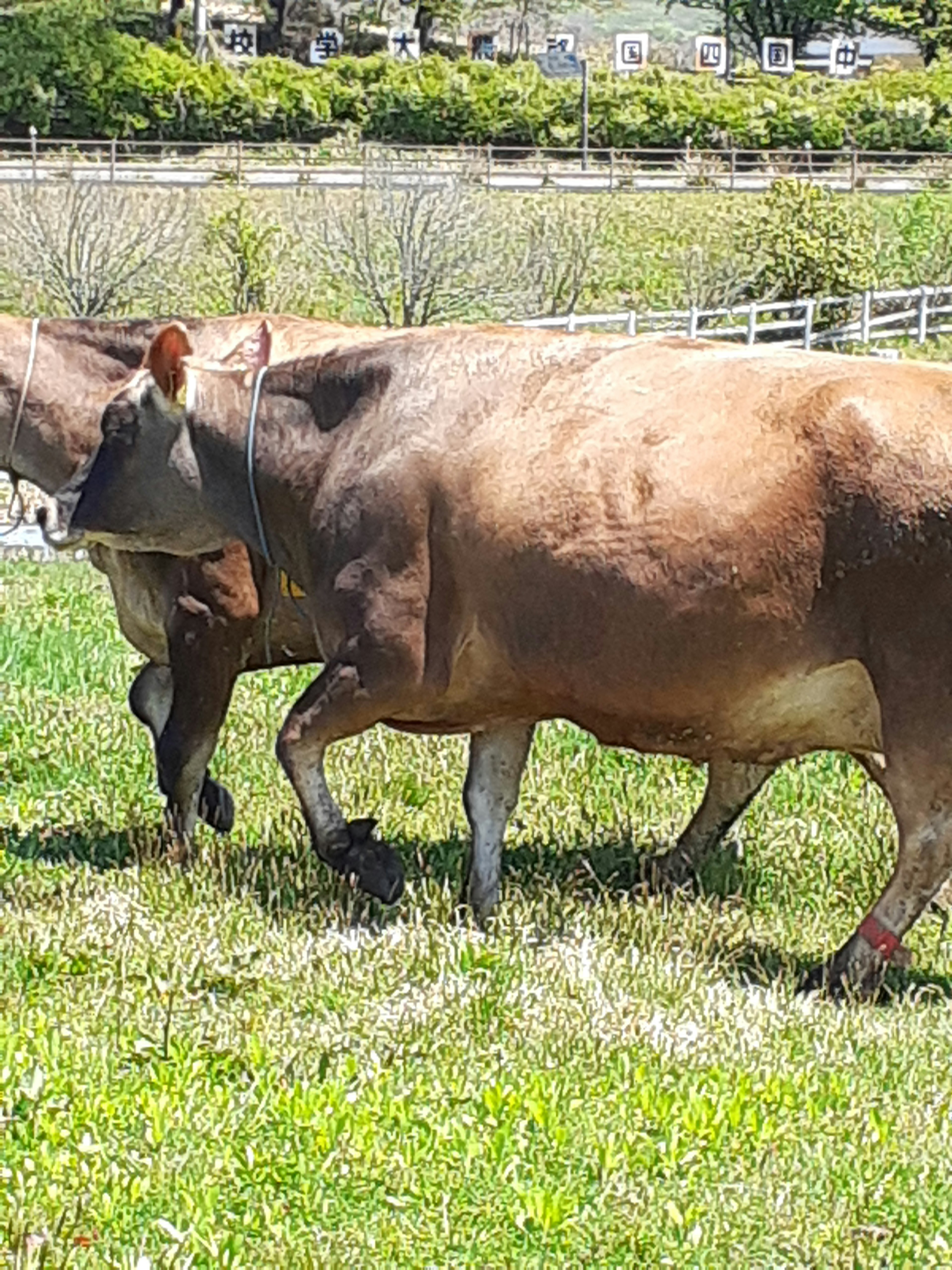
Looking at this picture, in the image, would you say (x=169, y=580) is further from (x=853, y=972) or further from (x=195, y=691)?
(x=853, y=972)

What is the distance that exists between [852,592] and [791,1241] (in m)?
2.75

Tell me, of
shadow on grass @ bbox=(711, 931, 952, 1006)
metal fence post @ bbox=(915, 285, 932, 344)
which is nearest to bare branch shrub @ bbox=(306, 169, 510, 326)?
metal fence post @ bbox=(915, 285, 932, 344)

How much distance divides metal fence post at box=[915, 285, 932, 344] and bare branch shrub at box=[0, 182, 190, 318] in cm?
1437

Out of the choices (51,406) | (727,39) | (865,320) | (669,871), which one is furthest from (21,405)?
(727,39)

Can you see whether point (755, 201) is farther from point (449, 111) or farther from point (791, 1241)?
point (791, 1241)

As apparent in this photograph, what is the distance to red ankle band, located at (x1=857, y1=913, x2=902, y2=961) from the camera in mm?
7742

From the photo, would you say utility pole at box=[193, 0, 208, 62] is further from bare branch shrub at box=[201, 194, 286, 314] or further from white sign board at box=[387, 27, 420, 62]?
bare branch shrub at box=[201, 194, 286, 314]

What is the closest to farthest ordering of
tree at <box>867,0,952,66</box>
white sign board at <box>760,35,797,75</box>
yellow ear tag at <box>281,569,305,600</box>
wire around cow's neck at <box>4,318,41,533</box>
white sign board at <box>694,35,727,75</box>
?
yellow ear tag at <box>281,569,305,600</box>, wire around cow's neck at <box>4,318,41,533</box>, tree at <box>867,0,952,66</box>, white sign board at <box>760,35,797,75</box>, white sign board at <box>694,35,727,75</box>

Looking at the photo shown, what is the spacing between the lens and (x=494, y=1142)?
595 centimetres

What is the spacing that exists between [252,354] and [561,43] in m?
102

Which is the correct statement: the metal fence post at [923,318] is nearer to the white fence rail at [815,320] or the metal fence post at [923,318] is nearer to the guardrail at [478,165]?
the white fence rail at [815,320]

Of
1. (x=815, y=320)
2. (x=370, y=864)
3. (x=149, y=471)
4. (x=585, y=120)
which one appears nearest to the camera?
(x=370, y=864)

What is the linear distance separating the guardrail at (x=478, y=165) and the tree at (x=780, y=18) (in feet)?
97.5

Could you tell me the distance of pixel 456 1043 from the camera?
687 centimetres
